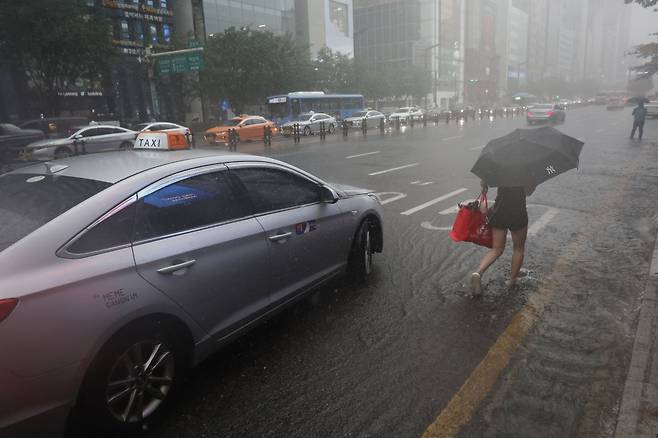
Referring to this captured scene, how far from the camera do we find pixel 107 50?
92.6 feet

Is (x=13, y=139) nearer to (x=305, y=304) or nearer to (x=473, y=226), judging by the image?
(x=305, y=304)

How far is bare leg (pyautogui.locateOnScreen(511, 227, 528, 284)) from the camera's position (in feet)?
16.1

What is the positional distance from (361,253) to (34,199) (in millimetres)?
3013

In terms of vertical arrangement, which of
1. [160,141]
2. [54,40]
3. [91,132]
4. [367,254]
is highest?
[54,40]

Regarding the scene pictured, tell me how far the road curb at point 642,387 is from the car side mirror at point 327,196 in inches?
103

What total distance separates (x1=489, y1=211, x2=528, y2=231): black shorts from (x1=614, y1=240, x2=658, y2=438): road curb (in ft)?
4.04

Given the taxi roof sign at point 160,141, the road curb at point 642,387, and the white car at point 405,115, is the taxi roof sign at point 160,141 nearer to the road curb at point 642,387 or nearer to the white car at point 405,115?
the road curb at point 642,387

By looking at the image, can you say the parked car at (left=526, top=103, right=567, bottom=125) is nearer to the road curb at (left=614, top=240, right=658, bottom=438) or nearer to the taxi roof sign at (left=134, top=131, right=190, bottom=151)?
the road curb at (left=614, top=240, right=658, bottom=438)

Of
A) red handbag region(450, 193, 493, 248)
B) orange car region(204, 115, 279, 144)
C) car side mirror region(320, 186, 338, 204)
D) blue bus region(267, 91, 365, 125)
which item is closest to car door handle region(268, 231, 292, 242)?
car side mirror region(320, 186, 338, 204)

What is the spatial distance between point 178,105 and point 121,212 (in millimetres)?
46821

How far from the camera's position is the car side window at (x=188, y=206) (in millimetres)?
3033

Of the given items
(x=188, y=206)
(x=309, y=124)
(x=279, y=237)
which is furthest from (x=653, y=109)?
(x=188, y=206)

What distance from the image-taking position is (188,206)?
3309mm

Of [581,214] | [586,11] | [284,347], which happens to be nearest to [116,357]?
[284,347]
